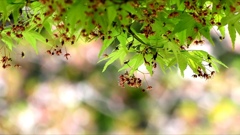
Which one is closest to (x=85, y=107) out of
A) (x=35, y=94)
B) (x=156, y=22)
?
(x=35, y=94)

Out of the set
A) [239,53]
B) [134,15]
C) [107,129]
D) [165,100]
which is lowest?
[134,15]

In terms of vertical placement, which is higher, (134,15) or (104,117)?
(104,117)

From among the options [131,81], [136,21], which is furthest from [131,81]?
[136,21]

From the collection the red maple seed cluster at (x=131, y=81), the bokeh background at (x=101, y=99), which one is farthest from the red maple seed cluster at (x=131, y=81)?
the bokeh background at (x=101, y=99)

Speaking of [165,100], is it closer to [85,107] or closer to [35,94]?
[85,107]

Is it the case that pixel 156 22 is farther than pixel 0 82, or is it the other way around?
pixel 0 82

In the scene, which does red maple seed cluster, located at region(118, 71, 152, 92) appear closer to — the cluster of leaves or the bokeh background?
the cluster of leaves

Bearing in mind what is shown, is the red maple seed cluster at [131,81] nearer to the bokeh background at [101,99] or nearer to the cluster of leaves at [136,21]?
the cluster of leaves at [136,21]

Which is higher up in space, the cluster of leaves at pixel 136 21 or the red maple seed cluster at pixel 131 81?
the cluster of leaves at pixel 136 21
